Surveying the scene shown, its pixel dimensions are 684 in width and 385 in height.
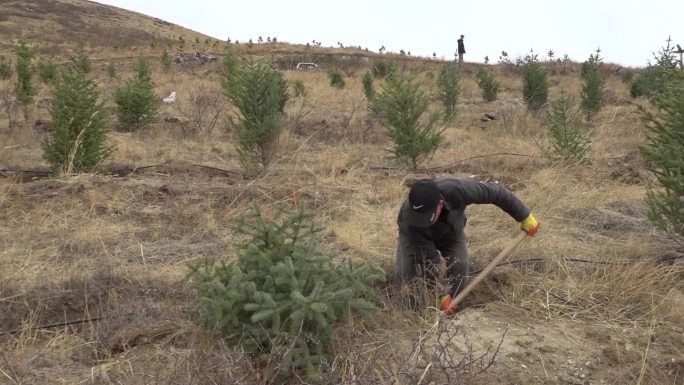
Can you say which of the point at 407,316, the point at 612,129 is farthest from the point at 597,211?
the point at 612,129

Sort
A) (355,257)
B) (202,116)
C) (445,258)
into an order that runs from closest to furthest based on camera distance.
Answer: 1. (445,258)
2. (355,257)
3. (202,116)

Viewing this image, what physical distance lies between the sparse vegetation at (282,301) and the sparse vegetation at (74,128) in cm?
564

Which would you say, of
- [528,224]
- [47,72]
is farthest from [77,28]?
[528,224]

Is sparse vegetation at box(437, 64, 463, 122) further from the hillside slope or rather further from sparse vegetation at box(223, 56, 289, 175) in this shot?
the hillside slope

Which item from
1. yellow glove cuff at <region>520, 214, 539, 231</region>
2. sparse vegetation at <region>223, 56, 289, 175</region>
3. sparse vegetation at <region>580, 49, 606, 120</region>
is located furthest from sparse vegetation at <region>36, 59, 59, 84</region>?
yellow glove cuff at <region>520, 214, 539, 231</region>

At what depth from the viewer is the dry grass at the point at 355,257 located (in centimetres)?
310

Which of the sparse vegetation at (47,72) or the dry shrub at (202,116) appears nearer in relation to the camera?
the dry shrub at (202,116)

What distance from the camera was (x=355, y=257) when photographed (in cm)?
518

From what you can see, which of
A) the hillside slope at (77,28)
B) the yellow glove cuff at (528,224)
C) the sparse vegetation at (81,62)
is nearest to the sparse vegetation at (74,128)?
the sparse vegetation at (81,62)

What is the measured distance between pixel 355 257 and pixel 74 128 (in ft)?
15.5

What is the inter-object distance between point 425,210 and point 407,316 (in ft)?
2.34

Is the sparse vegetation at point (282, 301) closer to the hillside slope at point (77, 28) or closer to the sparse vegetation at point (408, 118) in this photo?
the sparse vegetation at point (408, 118)

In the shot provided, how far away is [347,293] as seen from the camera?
107 inches

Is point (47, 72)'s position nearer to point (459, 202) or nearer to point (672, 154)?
point (459, 202)
